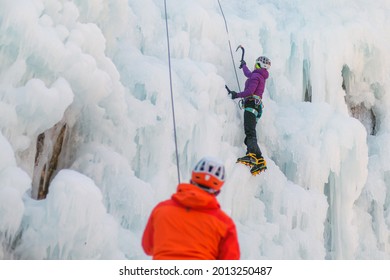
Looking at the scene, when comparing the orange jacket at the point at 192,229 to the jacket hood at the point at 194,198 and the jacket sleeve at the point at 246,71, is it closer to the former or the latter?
the jacket hood at the point at 194,198

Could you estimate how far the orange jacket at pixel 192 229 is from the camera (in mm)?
2447

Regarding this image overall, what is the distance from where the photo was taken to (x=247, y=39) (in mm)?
6184

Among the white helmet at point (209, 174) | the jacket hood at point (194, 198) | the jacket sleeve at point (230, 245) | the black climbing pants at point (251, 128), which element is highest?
the black climbing pants at point (251, 128)

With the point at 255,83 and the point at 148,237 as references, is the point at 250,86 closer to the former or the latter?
the point at 255,83

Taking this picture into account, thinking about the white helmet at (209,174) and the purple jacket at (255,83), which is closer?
the white helmet at (209,174)

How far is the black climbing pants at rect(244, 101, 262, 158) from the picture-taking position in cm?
502

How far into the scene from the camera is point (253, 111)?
517 cm

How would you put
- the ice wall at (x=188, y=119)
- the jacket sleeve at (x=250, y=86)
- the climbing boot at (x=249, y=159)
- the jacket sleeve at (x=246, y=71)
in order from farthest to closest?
1. the jacket sleeve at (x=246, y=71)
2. the jacket sleeve at (x=250, y=86)
3. the climbing boot at (x=249, y=159)
4. the ice wall at (x=188, y=119)

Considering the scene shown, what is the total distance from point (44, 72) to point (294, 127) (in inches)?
123

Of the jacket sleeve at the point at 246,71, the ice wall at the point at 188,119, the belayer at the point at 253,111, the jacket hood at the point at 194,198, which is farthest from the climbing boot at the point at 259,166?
the jacket hood at the point at 194,198

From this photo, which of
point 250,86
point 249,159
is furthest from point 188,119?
point 250,86

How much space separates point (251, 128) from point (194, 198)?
9.10 ft
